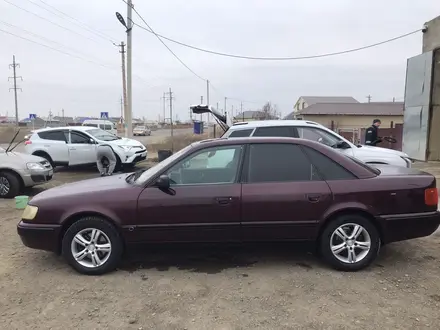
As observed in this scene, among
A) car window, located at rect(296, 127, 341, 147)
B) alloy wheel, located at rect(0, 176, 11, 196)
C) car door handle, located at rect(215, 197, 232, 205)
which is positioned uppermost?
car window, located at rect(296, 127, 341, 147)

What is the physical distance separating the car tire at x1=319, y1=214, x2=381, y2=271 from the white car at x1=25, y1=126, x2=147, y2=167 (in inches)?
364

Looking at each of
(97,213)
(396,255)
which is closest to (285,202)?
(396,255)

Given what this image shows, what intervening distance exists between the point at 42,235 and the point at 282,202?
2611mm

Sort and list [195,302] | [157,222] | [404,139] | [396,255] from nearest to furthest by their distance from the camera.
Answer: [195,302] → [157,222] → [396,255] → [404,139]

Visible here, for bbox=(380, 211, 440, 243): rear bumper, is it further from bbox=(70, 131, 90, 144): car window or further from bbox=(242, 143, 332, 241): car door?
bbox=(70, 131, 90, 144): car window

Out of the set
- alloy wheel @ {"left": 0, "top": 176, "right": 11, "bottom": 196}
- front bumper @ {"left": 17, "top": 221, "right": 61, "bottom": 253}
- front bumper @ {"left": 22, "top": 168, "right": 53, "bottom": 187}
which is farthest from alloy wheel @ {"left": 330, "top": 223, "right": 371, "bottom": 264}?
alloy wheel @ {"left": 0, "top": 176, "right": 11, "bottom": 196}

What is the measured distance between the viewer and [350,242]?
401 centimetres

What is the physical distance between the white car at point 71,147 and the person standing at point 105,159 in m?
0.93

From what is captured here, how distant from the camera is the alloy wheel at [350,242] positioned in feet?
13.1

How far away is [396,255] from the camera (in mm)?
4543

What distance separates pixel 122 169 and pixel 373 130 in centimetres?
798

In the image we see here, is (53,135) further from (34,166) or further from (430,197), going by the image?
(430,197)

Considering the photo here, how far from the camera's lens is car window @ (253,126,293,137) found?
7750mm

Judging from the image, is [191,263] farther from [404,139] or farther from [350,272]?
[404,139]
